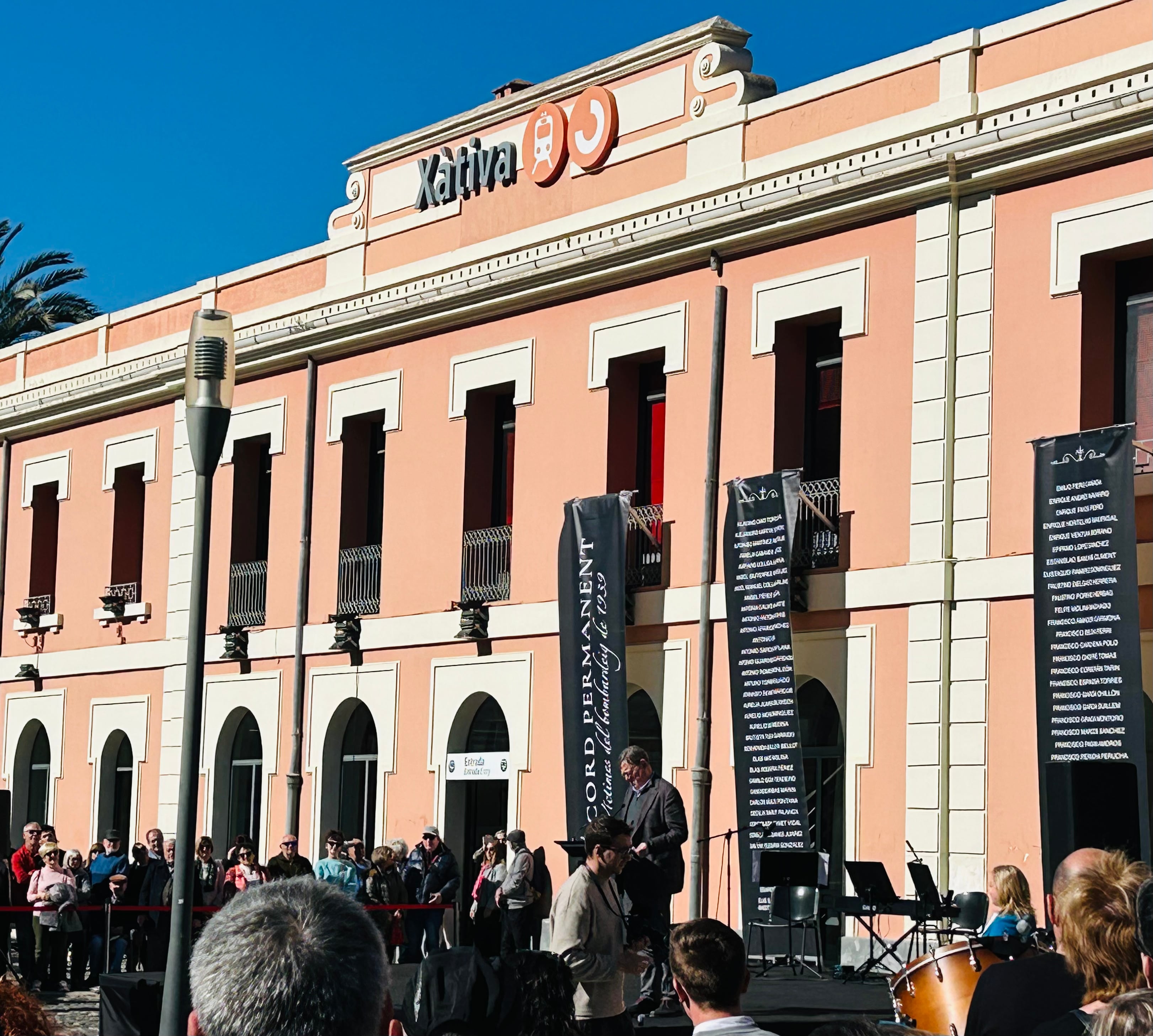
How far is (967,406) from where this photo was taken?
19.2 m

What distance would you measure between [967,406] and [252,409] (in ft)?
39.4

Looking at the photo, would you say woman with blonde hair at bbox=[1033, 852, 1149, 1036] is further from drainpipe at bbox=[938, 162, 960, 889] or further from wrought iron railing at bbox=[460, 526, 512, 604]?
wrought iron railing at bbox=[460, 526, 512, 604]

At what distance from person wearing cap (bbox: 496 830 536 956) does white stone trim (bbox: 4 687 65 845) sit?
12.9 m

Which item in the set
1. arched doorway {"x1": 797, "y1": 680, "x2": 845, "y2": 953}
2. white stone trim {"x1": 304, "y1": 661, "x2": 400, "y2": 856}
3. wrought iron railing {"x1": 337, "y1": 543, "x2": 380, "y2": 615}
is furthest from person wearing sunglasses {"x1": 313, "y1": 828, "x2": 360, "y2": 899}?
wrought iron railing {"x1": 337, "y1": 543, "x2": 380, "y2": 615}

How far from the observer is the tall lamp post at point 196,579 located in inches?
375

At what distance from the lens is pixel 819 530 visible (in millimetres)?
20656

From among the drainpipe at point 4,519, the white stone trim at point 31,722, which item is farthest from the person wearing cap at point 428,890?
the drainpipe at point 4,519

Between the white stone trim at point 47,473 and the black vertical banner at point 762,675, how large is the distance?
14.6 m

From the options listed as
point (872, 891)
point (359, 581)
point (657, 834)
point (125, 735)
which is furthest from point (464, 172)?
point (657, 834)

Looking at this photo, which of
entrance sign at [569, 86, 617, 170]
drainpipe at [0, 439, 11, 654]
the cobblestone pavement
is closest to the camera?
the cobblestone pavement

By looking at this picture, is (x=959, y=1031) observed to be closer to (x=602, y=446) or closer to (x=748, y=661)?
(x=748, y=661)

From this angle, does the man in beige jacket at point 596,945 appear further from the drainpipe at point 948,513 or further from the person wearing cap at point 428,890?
the person wearing cap at point 428,890

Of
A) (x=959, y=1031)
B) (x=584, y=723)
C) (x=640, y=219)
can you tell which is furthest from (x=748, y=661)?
(x=959, y=1031)

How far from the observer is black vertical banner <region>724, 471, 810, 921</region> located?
19672mm
